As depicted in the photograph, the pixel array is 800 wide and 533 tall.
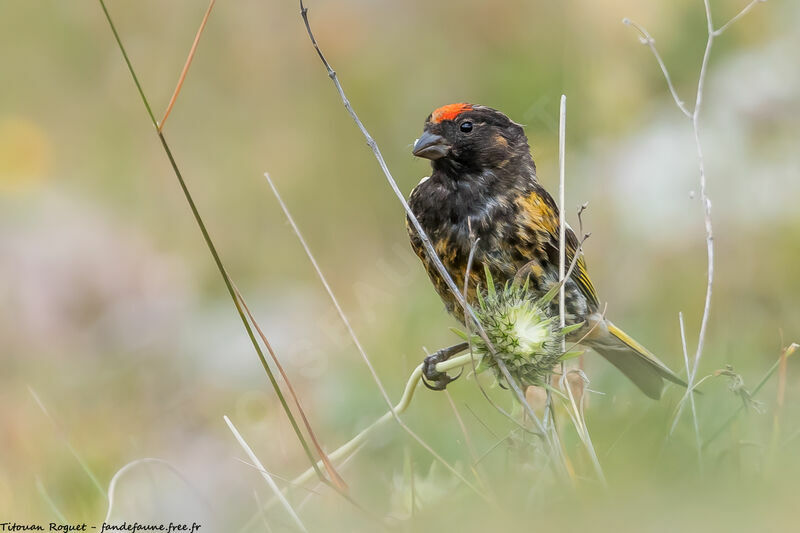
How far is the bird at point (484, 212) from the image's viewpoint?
3824 mm

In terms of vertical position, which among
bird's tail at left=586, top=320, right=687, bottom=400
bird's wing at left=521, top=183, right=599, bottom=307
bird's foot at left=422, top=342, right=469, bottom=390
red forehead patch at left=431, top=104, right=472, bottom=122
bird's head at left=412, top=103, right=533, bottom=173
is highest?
red forehead patch at left=431, top=104, right=472, bottom=122

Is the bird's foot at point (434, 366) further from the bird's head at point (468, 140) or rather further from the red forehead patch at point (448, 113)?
the red forehead patch at point (448, 113)

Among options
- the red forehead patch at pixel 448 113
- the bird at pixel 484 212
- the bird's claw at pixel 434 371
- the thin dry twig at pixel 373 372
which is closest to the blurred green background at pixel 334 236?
the thin dry twig at pixel 373 372

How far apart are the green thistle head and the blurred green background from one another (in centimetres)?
30

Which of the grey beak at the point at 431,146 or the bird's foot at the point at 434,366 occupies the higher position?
the grey beak at the point at 431,146

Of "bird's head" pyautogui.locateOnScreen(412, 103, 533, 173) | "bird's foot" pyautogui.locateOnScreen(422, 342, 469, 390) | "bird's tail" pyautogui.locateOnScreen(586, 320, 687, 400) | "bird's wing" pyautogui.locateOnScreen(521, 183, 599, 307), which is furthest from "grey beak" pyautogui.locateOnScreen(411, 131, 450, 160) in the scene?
"bird's tail" pyautogui.locateOnScreen(586, 320, 687, 400)

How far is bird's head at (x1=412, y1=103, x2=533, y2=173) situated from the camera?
389cm

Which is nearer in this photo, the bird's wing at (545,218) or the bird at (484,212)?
the bird at (484,212)

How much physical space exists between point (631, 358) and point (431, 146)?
126 cm

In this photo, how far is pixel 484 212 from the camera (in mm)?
3934

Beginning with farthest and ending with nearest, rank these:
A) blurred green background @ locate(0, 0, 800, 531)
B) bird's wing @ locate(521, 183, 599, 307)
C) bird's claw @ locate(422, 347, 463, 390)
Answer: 1. bird's wing @ locate(521, 183, 599, 307)
2. blurred green background @ locate(0, 0, 800, 531)
3. bird's claw @ locate(422, 347, 463, 390)

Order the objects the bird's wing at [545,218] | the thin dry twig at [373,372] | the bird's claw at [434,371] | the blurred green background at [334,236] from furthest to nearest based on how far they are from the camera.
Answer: the bird's wing at [545,218] → the blurred green background at [334,236] → the bird's claw at [434,371] → the thin dry twig at [373,372]

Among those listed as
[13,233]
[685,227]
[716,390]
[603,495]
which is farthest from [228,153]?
[603,495]

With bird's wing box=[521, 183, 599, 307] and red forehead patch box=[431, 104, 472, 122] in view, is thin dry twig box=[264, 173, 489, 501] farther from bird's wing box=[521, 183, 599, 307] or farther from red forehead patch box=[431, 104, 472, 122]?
bird's wing box=[521, 183, 599, 307]
